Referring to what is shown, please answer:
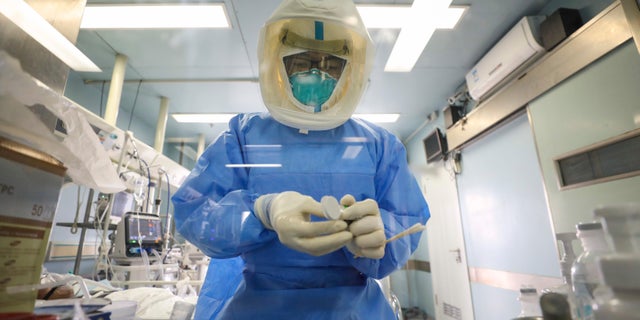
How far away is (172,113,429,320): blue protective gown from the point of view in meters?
0.69

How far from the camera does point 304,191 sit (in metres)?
0.78

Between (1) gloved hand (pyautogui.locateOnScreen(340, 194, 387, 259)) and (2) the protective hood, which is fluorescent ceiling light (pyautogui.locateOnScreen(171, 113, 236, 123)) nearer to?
Answer: (2) the protective hood

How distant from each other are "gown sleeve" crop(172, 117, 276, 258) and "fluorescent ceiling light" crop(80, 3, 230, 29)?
2023 mm

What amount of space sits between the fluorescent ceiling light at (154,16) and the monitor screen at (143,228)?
163 centimetres

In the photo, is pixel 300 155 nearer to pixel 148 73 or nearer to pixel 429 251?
pixel 148 73

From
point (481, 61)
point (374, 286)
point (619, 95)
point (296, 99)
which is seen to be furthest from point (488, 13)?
point (374, 286)

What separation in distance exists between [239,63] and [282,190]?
2609 millimetres

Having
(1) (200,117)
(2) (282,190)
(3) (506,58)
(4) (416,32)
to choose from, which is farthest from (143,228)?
(3) (506,58)

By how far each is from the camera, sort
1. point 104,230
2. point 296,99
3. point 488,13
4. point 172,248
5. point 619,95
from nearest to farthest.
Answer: point 296,99
point 619,95
point 104,230
point 488,13
point 172,248

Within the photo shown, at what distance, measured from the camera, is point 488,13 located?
2.43 metres

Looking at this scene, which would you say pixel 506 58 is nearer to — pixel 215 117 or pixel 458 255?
pixel 458 255

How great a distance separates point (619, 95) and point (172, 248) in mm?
3400

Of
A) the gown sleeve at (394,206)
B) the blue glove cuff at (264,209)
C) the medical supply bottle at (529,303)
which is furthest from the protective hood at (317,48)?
the medical supply bottle at (529,303)

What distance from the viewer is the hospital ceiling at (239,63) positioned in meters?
2.48
